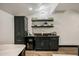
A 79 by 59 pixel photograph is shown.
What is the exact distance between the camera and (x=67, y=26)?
6438 mm

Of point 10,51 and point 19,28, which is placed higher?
point 19,28

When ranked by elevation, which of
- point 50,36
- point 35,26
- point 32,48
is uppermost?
point 35,26

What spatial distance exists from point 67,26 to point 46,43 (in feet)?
4.22

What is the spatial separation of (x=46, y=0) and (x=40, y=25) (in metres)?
5.77

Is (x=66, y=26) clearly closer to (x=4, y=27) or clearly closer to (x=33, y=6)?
(x=4, y=27)

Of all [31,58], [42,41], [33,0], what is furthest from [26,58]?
[42,41]

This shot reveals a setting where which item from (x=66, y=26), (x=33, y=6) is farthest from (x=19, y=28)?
(x=33, y=6)

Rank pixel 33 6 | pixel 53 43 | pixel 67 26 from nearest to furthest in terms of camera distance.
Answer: pixel 33 6
pixel 53 43
pixel 67 26

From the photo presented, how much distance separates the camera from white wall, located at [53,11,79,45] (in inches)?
239

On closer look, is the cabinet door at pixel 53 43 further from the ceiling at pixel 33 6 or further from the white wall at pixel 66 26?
the ceiling at pixel 33 6

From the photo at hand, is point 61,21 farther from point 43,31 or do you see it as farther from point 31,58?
point 31,58

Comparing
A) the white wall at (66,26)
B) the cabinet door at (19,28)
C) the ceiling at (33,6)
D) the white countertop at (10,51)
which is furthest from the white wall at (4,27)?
the white wall at (66,26)

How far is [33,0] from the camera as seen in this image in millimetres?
912

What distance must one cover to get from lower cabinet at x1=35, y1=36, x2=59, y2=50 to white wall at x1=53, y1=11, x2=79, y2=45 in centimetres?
33
